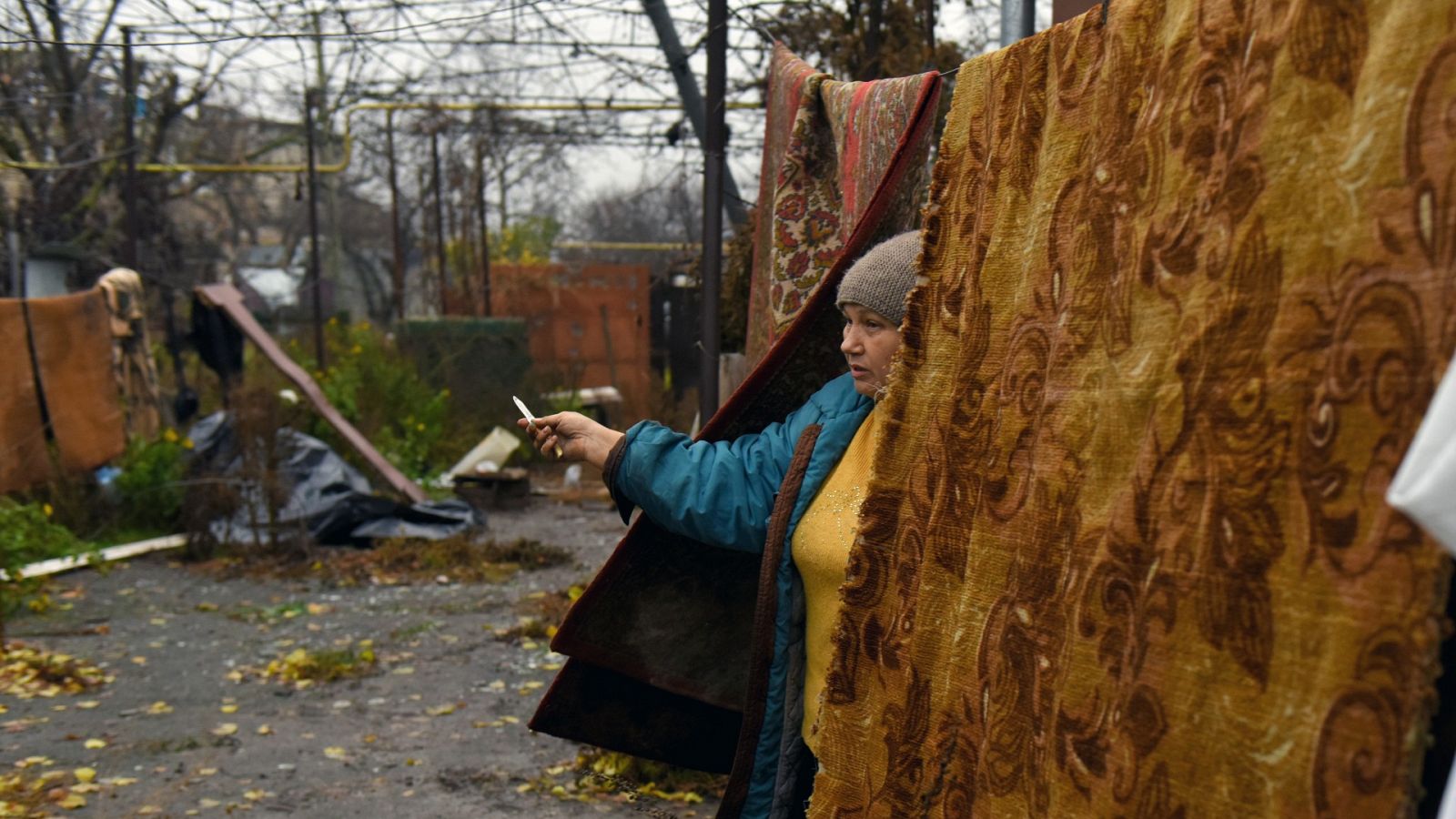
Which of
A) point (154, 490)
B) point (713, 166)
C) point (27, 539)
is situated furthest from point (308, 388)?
point (713, 166)

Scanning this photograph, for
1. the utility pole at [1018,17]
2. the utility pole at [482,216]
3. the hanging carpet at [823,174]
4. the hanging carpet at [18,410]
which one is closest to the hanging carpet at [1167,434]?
the hanging carpet at [823,174]

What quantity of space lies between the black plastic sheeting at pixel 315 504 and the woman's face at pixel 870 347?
277 inches

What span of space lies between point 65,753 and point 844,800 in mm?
4082

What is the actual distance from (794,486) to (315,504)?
23.7ft

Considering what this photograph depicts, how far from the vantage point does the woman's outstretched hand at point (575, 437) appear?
2.75 metres

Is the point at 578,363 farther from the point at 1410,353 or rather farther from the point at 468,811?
the point at 1410,353

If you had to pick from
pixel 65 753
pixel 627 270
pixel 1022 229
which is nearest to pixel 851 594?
pixel 1022 229

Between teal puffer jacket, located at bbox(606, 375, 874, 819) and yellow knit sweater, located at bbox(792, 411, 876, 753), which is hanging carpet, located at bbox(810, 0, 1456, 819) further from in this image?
teal puffer jacket, located at bbox(606, 375, 874, 819)

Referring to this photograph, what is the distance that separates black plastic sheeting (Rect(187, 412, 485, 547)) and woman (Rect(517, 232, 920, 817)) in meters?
6.69

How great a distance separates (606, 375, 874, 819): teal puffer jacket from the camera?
2629 millimetres

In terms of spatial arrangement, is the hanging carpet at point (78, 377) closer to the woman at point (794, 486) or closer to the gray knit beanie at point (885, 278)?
the woman at point (794, 486)

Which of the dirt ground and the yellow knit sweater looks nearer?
the yellow knit sweater

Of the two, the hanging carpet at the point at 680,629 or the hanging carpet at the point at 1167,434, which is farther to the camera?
the hanging carpet at the point at 680,629

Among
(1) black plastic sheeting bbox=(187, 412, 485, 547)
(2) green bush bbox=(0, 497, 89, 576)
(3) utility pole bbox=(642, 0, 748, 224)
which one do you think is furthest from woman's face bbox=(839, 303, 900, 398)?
(1) black plastic sheeting bbox=(187, 412, 485, 547)
